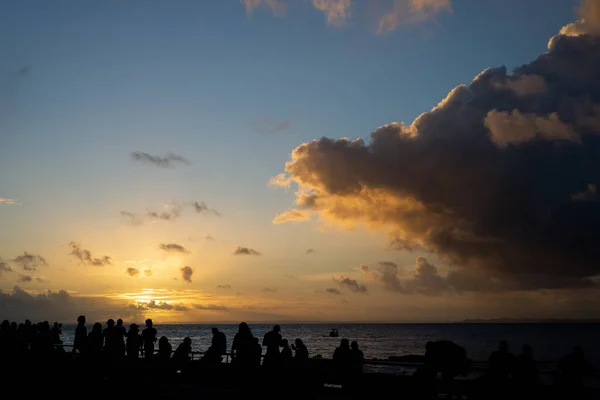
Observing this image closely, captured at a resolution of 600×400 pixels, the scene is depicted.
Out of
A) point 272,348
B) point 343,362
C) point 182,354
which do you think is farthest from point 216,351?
point 343,362

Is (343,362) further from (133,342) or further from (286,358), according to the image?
(133,342)

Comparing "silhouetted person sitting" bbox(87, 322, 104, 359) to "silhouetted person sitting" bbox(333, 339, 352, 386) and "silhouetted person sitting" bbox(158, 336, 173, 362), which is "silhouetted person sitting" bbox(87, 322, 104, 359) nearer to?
"silhouetted person sitting" bbox(158, 336, 173, 362)

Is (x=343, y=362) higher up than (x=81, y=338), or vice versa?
(x=81, y=338)

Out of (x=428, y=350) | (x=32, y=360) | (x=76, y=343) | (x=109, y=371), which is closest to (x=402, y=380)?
(x=428, y=350)

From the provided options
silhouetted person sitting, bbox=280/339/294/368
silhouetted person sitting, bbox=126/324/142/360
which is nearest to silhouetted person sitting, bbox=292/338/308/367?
silhouetted person sitting, bbox=280/339/294/368

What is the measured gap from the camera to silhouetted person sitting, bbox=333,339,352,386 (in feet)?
47.4

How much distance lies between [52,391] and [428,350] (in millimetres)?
10989

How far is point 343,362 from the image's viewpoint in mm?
14523

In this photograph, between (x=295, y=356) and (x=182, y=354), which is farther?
(x=182, y=354)

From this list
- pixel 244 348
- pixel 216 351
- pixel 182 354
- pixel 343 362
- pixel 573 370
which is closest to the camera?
pixel 573 370

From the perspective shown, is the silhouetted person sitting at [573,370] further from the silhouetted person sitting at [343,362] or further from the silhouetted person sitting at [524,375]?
the silhouetted person sitting at [343,362]

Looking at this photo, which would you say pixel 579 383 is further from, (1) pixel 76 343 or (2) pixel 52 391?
(1) pixel 76 343

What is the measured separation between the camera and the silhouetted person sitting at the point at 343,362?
47.4 ft

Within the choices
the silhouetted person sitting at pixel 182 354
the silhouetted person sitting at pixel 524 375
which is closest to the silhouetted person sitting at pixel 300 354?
the silhouetted person sitting at pixel 182 354
